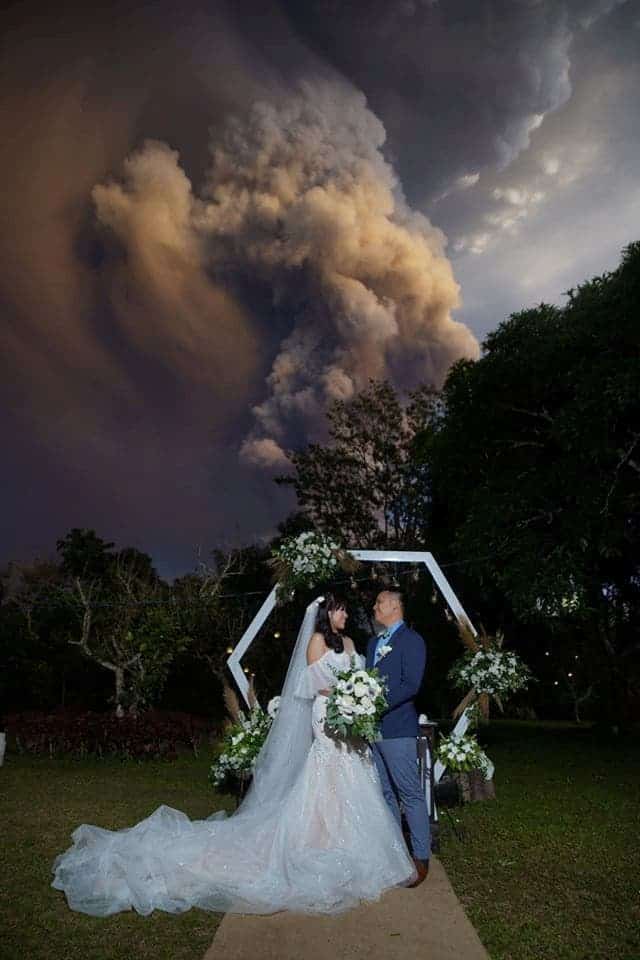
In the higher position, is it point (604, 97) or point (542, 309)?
point (604, 97)

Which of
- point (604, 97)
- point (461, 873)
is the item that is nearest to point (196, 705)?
point (461, 873)

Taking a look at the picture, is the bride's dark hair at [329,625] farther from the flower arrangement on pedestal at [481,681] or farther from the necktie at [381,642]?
the flower arrangement on pedestal at [481,681]

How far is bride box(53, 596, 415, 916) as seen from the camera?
4730 mm

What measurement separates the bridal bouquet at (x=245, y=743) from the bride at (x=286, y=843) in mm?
1431

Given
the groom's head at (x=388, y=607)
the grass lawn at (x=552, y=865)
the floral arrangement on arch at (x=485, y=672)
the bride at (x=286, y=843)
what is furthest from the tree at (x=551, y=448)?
the bride at (x=286, y=843)

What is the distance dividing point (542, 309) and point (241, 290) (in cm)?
1991

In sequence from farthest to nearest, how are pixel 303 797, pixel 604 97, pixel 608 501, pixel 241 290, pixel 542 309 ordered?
pixel 241 290 < pixel 604 97 < pixel 542 309 < pixel 608 501 < pixel 303 797

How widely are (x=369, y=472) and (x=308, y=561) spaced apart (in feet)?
64.9

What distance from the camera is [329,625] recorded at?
621 centimetres

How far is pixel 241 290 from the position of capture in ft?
108

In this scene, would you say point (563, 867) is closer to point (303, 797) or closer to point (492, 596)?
point (303, 797)

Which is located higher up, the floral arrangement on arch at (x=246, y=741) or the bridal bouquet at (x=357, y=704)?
the bridal bouquet at (x=357, y=704)

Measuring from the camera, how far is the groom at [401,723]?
5.52 metres

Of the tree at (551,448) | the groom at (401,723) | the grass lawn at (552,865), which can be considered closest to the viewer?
the grass lawn at (552,865)
